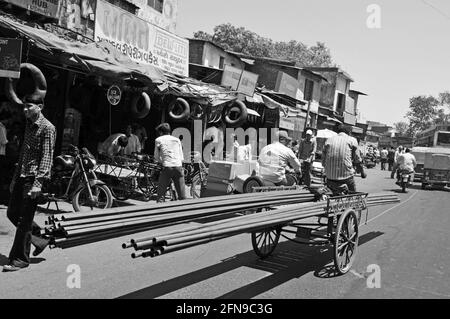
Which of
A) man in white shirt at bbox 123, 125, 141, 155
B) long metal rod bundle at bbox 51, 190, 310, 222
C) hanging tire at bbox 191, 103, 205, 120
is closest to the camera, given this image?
long metal rod bundle at bbox 51, 190, 310, 222

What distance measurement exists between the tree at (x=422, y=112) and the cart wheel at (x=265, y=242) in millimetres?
77026

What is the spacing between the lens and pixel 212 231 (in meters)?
3.62

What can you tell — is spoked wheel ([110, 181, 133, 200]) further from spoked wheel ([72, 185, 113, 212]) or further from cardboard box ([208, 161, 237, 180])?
cardboard box ([208, 161, 237, 180])

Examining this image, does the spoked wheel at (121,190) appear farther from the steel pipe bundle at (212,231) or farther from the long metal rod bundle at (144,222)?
the long metal rod bundle at (144,222)

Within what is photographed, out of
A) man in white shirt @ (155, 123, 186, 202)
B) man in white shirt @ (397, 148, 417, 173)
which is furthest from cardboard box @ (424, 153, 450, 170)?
man in white shirt @ (155, 123, 186, 202)

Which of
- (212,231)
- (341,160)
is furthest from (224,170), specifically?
(212,231)

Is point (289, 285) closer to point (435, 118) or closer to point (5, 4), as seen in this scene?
point (5, 4)

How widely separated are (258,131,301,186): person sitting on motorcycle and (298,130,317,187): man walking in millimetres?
5343

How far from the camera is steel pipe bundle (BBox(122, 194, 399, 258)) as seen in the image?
325 centimetres

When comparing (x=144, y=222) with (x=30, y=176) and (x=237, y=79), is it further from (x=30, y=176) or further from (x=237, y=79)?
(x=237, y=79)

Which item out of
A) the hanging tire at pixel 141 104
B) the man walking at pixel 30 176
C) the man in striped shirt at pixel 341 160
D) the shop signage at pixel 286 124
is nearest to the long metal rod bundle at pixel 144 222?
the man walking at pixel 30 176

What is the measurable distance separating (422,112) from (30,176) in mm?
81853

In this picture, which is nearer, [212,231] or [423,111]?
[212,231]

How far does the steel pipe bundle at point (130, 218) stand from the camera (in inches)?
130
